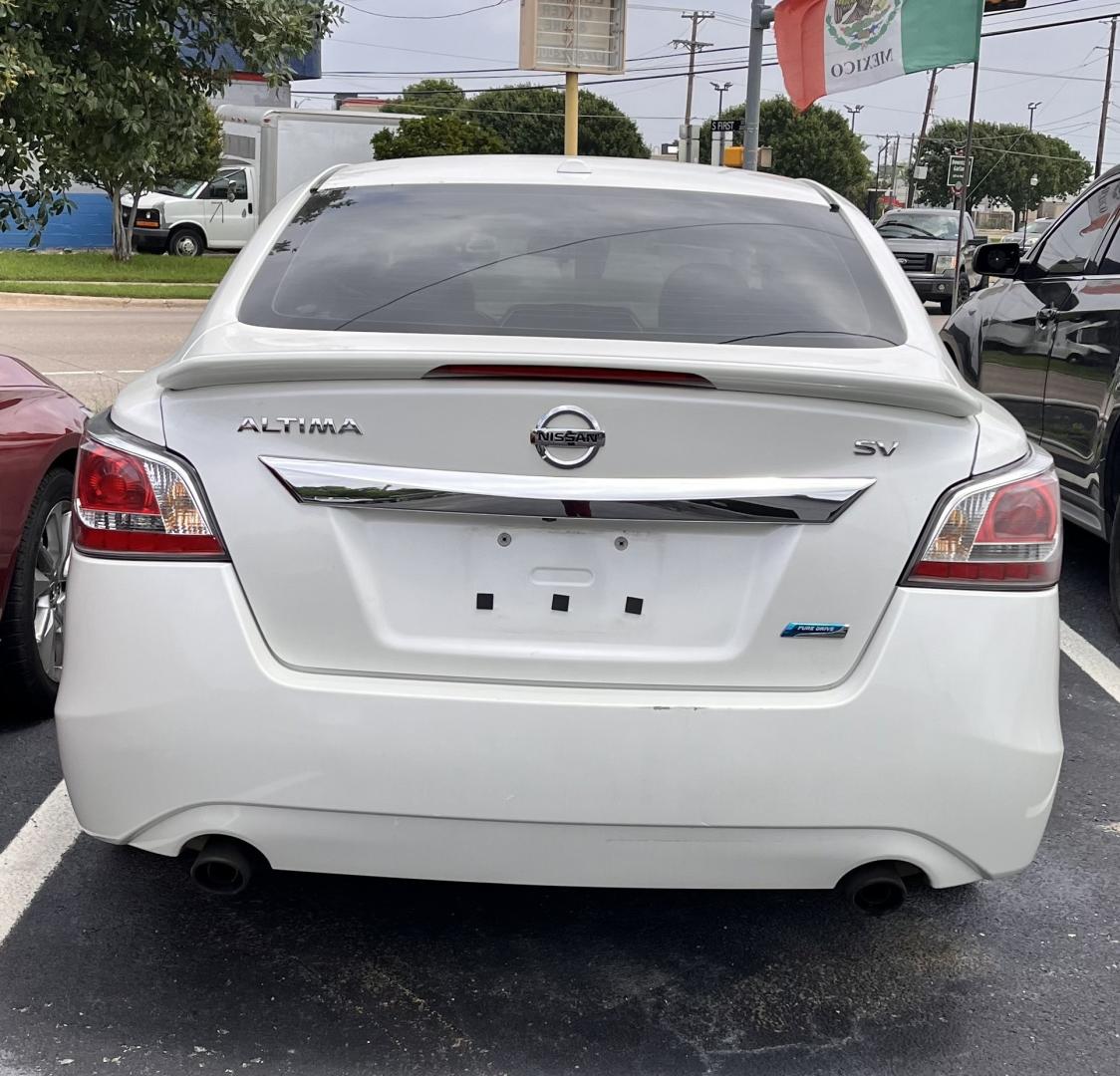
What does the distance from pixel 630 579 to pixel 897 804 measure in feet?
2.03

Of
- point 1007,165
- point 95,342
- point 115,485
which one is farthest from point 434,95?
point 115,485

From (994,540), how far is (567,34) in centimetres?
2355

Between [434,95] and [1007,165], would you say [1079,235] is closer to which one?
[434,95]

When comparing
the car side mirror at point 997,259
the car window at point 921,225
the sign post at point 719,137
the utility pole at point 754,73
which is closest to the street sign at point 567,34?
the utility pole at point 754,73

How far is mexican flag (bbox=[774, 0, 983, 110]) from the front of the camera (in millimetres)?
17469

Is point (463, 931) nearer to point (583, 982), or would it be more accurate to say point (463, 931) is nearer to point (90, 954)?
point (583, 982)

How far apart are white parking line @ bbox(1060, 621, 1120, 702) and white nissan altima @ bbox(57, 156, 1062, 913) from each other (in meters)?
2.75

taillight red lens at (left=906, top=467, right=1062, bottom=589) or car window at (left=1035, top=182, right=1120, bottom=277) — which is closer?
taillight red lens at (left=906, top=467, right=1062, bottom=589)

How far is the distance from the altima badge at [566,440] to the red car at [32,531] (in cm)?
212

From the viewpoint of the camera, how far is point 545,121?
8919cm

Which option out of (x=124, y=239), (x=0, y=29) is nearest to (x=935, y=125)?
(x=124, y=239)

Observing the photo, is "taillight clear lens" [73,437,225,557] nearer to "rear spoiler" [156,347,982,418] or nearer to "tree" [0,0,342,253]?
"rear spoiler" [156,347,982,418]

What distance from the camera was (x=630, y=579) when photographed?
2652 mm

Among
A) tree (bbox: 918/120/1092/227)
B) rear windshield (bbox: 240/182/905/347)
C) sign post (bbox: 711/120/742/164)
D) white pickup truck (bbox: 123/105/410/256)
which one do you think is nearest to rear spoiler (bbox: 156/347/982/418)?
rear windshield (bbox: 240/182/905/347)
